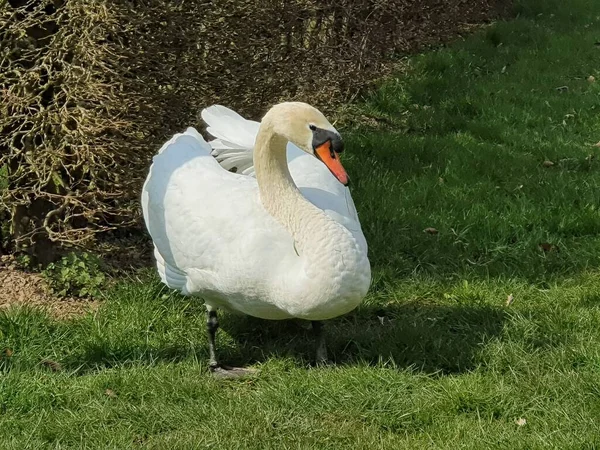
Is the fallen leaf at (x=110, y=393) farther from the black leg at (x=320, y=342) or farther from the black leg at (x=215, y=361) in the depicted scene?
the black leg at (x=320, y=342)

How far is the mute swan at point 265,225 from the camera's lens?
12.5 feet

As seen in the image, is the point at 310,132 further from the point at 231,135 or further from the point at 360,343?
the point at 360,343

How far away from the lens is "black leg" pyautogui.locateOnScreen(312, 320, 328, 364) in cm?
434

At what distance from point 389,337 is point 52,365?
177 centimetres

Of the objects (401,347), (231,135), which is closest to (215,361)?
(401,347)

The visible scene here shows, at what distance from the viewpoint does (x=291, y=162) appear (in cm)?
497

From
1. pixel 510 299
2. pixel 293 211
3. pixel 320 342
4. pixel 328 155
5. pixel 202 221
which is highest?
pixel 328 155

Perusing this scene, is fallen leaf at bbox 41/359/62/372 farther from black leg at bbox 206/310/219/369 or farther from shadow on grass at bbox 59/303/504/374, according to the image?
black leg at bbox 206/310/219/369

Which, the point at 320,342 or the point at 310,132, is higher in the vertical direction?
the point at 310,132

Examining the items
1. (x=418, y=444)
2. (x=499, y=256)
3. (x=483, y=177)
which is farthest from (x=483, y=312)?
(x=483, y=177)

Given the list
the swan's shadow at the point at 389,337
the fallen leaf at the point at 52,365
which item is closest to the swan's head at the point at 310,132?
the swan's shadow at the point at 389,337

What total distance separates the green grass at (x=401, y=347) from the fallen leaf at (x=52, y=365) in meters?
0.04

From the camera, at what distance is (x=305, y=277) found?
3.79 m

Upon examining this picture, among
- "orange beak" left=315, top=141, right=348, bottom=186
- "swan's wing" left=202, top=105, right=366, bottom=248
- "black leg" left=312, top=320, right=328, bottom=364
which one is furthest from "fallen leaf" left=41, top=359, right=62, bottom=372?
"orange beak" left=315, top=141, right=348, bottom=186
